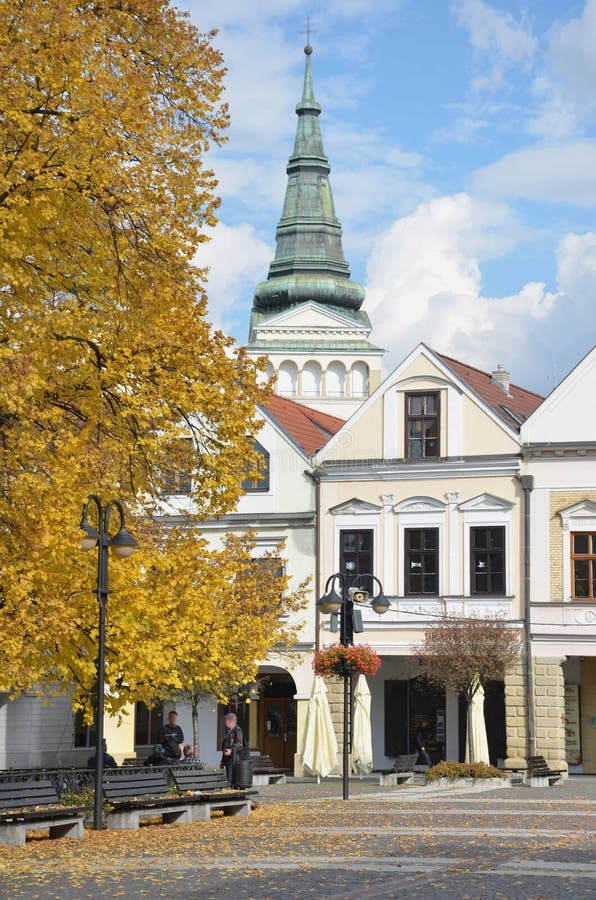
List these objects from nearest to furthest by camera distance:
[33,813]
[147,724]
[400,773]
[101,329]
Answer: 1. [33,813]
2. [101,329]
3. [400,773]
4. [147,724]

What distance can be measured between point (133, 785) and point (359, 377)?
81.4 m

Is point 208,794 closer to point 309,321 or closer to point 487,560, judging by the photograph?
point 487,560

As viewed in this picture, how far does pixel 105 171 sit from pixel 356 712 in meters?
22.6

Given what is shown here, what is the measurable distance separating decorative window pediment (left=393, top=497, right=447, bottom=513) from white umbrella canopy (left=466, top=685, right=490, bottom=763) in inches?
239

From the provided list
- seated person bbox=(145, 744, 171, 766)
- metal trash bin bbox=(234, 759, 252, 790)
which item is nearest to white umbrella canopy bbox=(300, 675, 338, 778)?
seated person bbox=(145, 744, 171, 766)

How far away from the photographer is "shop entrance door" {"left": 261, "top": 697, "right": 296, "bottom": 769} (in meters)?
45.7

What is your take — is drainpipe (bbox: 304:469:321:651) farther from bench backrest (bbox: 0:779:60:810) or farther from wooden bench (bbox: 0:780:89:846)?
bench backrest (bbox: 0:779:60:810)

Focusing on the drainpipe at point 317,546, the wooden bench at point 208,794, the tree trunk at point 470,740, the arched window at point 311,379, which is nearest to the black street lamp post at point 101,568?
the wooden bench at point 208,794

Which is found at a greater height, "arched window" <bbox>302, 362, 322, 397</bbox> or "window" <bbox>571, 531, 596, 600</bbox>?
"arched window" <bbox>302, 362, 322, 397</bbox>

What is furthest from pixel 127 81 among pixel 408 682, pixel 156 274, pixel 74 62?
pixel 408 682

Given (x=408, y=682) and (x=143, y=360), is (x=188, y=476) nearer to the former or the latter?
(x=143, y=360)

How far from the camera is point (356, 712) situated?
39.7 metres

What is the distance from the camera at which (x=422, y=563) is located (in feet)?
139

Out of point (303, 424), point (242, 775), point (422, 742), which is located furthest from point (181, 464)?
point (303, 424)
